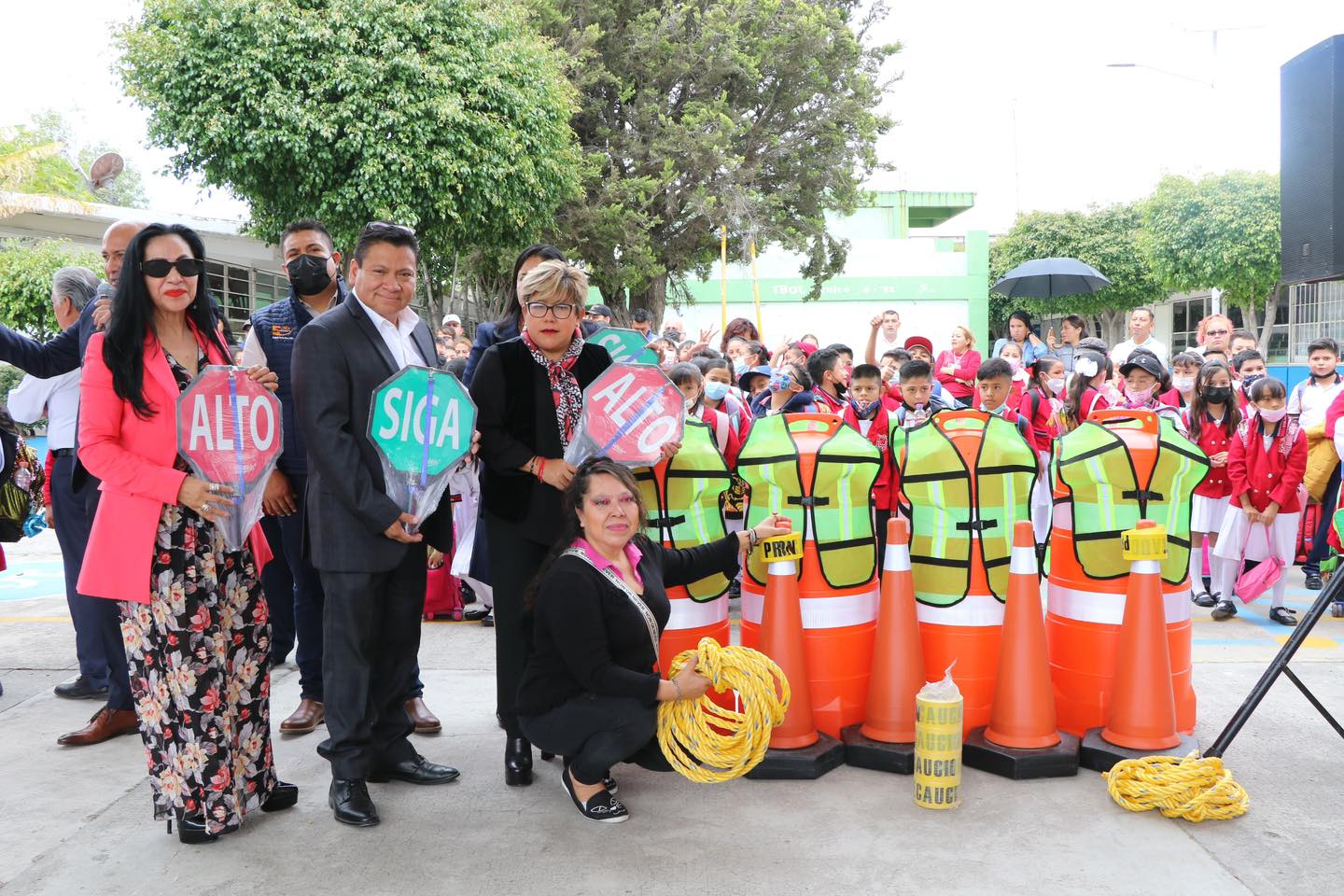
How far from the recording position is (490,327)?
4.35 meters

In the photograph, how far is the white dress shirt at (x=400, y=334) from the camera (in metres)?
3.57

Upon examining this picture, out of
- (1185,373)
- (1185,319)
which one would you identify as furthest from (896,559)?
(1185,319)

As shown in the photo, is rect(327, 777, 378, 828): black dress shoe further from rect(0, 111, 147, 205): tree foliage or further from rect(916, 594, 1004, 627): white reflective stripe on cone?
rect(0, 111, 147, 205): tree foliage

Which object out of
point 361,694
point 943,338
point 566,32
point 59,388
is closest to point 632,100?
point 566,32

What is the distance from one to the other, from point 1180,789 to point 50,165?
42.5 metres

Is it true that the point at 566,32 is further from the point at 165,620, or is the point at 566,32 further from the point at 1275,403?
the point at 165,620

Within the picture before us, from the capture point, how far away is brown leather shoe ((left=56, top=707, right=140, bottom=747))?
14.1 feet

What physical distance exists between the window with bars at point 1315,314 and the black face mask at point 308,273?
1447 inches

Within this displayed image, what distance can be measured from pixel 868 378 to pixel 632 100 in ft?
63.6

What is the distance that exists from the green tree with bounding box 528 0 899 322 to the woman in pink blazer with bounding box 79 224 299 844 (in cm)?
1885

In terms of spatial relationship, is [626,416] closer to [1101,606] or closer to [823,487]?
[823,487]

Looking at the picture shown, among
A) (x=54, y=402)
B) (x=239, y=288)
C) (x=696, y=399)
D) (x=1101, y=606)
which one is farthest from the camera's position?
(x=239, y=288)

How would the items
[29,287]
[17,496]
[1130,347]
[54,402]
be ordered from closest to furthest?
[54,402], [17,496], [1130,347], [29,287]

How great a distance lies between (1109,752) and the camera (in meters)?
3.77
